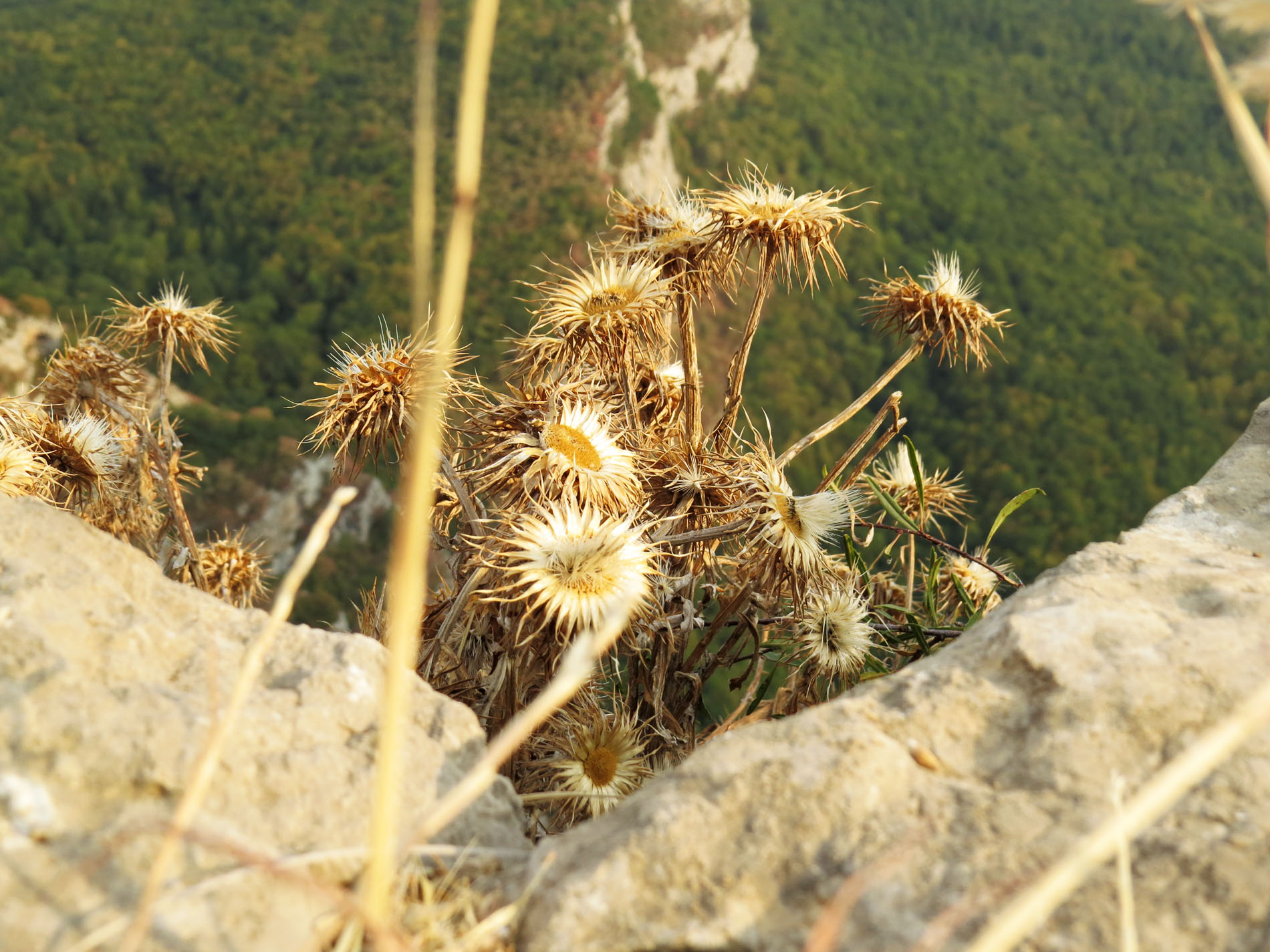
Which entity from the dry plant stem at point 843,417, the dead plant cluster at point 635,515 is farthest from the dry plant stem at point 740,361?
the dry plant stem at point 843,417

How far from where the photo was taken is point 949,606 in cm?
357

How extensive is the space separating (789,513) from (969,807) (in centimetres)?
111

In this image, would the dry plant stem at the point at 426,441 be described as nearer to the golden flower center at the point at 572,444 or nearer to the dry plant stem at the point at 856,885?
the dry plant stem at the point at 856,885

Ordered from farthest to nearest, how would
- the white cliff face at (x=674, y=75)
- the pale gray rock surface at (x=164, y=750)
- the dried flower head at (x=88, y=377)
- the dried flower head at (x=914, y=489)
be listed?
1. the white cliff face at (x=674, y=75)
2. the dried flower head at (x=914, y=489)
3. the dried flower head at (x=88, y=377)
4. the pale gray rock surface at (x=164, y=750)

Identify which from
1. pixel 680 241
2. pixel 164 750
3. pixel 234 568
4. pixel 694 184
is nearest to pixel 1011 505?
pixel 680 241

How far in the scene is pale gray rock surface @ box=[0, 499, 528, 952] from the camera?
1.21 meters

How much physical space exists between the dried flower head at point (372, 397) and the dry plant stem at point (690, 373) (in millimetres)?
662

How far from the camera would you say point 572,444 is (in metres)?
2.38

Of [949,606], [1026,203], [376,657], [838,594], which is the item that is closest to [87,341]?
[376,657]

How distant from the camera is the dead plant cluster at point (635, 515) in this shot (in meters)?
2.23

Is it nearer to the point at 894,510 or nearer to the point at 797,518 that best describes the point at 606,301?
the point at 797,518

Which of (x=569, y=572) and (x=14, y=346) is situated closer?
(x=569, y=572)

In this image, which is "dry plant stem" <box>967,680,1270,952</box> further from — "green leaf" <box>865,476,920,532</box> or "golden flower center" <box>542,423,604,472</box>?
"green leaf" <box>865,476,920,532</box>

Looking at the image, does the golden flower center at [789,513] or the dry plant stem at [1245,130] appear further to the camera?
the golden flower center at [789,513]
